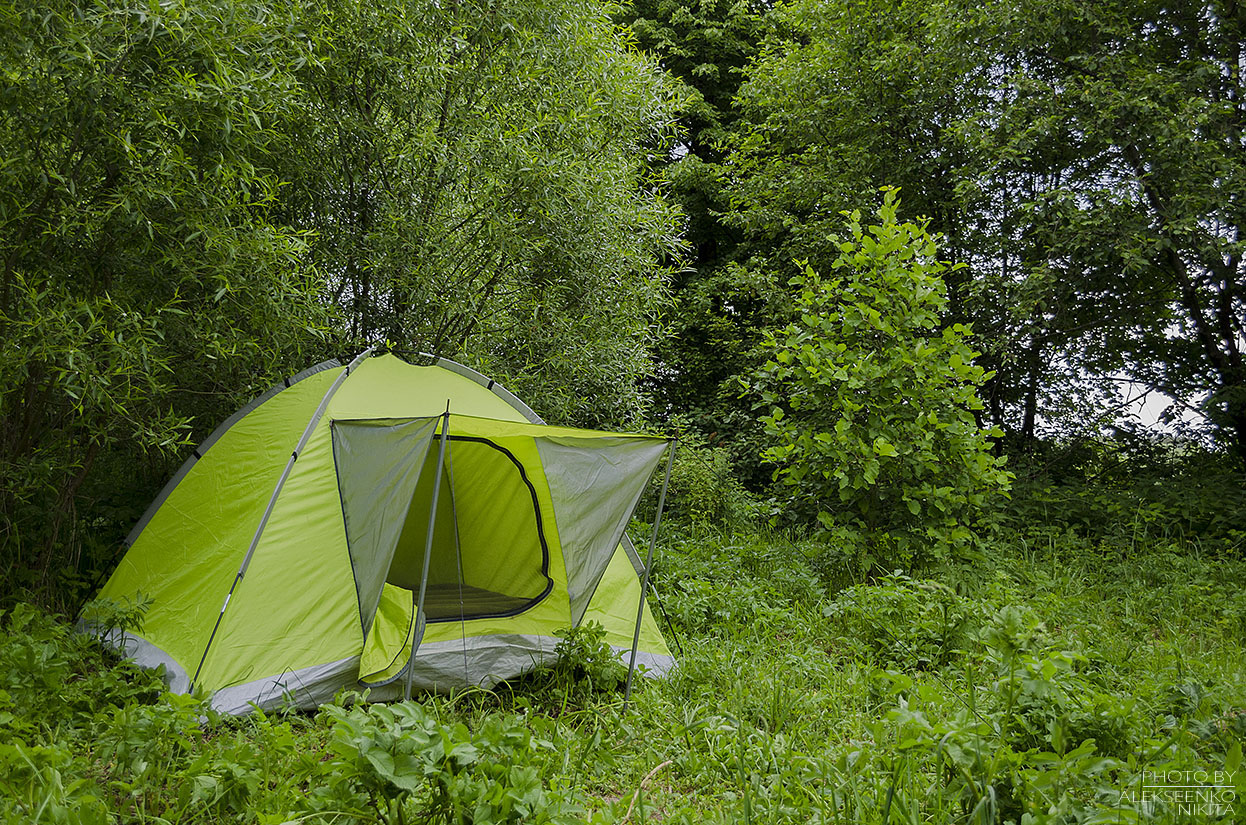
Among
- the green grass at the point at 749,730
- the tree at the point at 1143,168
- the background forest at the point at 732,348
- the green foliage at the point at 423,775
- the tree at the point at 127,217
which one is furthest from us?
the tree at the point at 1143,168

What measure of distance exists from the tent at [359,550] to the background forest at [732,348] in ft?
0.71

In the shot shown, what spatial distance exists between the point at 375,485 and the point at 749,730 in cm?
179

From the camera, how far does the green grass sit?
2.07 meters

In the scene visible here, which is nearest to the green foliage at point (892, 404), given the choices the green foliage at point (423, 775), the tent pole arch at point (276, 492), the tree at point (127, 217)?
the tent pole arch at point (276, 492)

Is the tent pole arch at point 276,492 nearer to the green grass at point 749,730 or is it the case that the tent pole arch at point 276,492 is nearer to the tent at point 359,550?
the tent at point 359,550

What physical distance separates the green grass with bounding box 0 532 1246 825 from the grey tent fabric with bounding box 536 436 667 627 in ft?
1.82

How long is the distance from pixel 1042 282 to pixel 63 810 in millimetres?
6937

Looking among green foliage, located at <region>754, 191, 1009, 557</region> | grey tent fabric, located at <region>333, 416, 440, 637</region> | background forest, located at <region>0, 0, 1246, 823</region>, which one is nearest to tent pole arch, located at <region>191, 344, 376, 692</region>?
grey tent fabric, located at <region>333, 416, 440, 637</region>

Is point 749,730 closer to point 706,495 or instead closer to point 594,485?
point 594,485

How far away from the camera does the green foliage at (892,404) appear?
16.5 feet

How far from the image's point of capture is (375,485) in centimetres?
328

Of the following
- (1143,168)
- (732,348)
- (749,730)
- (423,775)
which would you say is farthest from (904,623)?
(732,348)

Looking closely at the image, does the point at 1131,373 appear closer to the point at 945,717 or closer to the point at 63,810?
the point at 945,717

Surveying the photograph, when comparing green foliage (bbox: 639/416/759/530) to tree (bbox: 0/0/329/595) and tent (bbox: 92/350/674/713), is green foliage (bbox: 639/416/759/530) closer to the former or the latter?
tent (bbox: 92/350/674/713)
